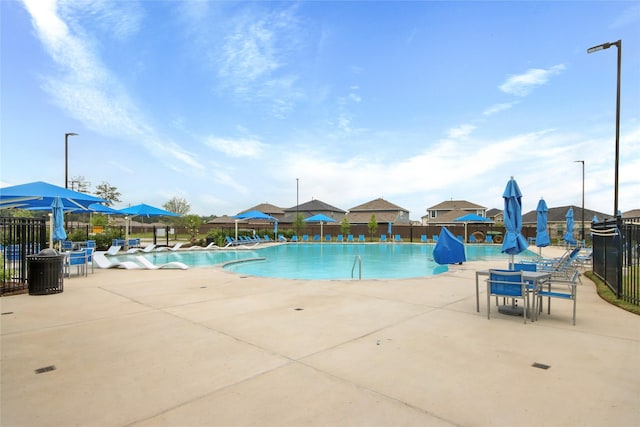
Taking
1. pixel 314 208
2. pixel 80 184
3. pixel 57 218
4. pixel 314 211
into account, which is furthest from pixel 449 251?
pixel 80 184

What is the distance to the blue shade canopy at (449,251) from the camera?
46.0ft

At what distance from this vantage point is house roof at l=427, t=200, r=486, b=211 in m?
49.3

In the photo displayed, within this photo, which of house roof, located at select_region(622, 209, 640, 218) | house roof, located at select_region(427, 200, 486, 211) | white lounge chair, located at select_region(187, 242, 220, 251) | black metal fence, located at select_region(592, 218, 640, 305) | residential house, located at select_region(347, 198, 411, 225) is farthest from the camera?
house roof, located at select_region(427, 200, 486, 211)

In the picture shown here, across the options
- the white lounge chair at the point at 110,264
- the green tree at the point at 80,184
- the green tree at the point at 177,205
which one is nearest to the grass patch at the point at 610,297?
the white lounge chair at the point at 110,264

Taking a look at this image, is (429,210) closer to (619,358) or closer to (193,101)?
(193,101)

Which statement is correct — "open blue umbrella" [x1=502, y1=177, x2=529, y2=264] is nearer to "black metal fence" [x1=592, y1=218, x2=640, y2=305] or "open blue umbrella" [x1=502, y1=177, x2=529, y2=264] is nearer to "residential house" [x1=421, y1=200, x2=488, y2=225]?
"black metal fence" [x1=592, y1=218, x2=640, y2=305]

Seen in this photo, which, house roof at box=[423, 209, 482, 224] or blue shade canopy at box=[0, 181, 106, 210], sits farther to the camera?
house roof at box=[423, 209, 482, 224]

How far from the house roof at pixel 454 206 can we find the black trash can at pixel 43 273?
4795 centimetres

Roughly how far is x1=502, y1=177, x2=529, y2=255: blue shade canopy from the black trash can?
9.33 meters

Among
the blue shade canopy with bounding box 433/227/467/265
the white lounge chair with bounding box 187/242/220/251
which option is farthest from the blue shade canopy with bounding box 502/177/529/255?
the white lounge chair with bounding box 187/242/220/251

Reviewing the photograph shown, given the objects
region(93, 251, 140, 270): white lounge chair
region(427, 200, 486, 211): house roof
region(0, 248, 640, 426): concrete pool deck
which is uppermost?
region(427, 200, 486, 211): house roof

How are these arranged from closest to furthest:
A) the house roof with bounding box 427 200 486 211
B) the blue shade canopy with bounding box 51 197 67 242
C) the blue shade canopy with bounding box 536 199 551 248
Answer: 1. the blue shade canopy with bounding box 51 197 67 242
2. the blue shade canopy with bounding box 536 199 551 248
3. the house roof with bounding box 427 200 486 211

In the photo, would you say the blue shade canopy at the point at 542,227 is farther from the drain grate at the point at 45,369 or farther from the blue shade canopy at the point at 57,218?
the blue shade canopy at the point at 57,218

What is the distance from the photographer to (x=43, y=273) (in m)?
7.43
